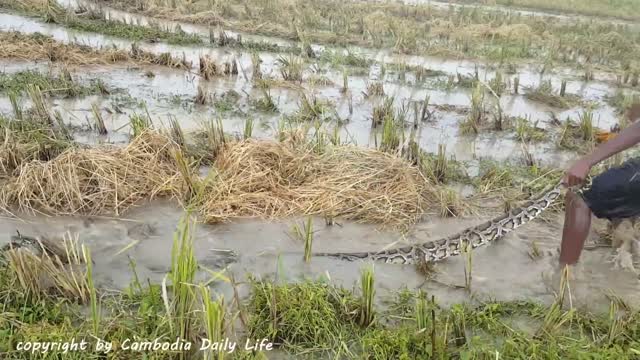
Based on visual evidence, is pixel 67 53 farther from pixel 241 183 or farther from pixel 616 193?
pixel 616 193

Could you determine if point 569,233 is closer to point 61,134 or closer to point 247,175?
point 247,175

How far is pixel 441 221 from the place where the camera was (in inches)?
215

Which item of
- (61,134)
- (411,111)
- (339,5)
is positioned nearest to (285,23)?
(339,5)

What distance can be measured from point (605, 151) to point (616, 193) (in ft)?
1.29

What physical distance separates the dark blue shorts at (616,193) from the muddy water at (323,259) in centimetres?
64

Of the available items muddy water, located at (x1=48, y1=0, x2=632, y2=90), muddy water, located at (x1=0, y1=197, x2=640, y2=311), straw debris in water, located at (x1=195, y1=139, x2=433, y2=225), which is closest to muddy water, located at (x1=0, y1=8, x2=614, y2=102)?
muddy water, located at (x1=48, y1=0, x2=632, y2=90)

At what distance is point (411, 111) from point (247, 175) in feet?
13.1

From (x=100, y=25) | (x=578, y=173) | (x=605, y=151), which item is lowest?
(x=578, y=173)

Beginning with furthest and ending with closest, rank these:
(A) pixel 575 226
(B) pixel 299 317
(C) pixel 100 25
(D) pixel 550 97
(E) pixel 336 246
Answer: (C) pixel 100 25 → (D) pixel 550 97 → (E) pixel 336 246 → (A) pixel 575 226 → (B) pixel 299 317

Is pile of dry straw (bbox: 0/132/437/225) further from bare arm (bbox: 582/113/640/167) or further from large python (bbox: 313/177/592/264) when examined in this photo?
bare arm (bbox: 582/113/640/167)

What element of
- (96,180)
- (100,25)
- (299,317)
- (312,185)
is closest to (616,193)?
(299,317)

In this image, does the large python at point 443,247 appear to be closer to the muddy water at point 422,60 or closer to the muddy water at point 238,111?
the muddy water at point 238,111

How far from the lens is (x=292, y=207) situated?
5375 millimetres

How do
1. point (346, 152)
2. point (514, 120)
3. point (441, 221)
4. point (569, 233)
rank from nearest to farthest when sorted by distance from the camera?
point (569, 233) → point (441, 221) → point (346, 152) → point (514, 120)
